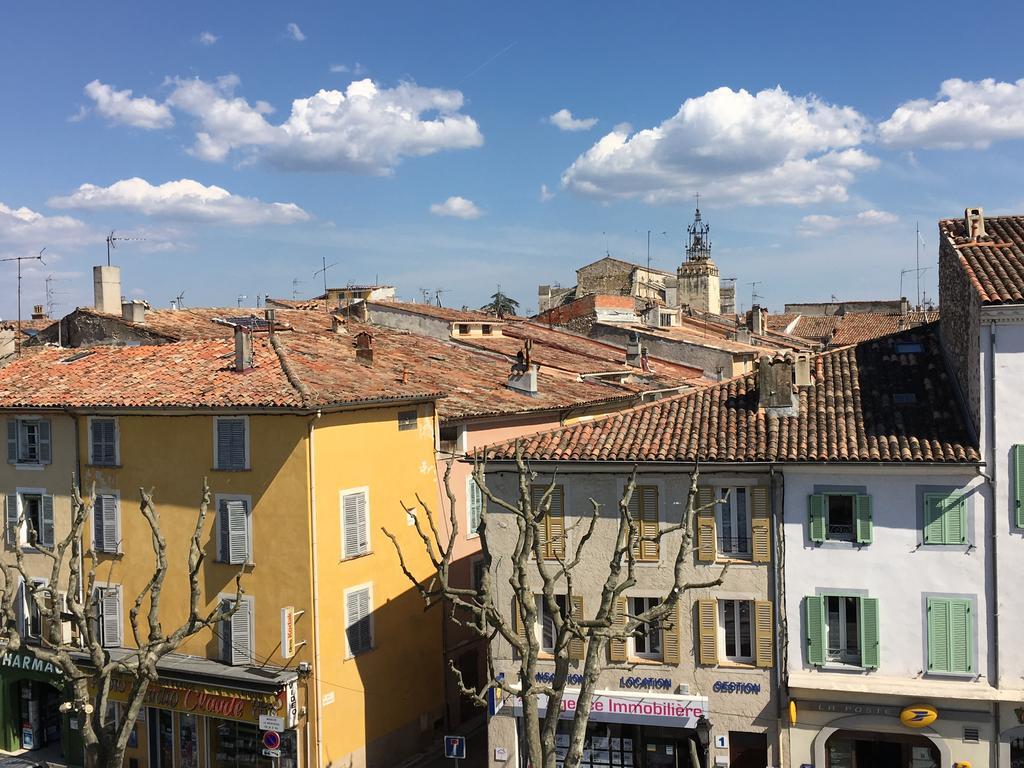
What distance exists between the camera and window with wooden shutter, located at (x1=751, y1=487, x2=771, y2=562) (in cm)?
2223

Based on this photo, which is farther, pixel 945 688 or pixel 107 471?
pixel 107 471

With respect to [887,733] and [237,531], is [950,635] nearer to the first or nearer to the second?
[887,733]

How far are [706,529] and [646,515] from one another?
53.0 inches

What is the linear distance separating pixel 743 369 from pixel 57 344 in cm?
3102

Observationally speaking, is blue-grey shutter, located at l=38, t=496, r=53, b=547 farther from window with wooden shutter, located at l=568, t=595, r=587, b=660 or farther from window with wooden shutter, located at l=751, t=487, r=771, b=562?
window with wooden shutter, located at l=751, t=487, r=771, b=562

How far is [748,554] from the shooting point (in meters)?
22.5

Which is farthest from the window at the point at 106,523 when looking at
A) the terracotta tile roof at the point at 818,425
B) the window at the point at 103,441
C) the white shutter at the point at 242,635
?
the terracotta tile roof at the point at 818,425

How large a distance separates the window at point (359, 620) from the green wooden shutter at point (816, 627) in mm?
11009

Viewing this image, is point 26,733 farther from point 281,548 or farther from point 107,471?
point 281,548

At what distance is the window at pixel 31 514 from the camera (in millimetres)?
29406

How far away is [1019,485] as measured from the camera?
68.2 feet

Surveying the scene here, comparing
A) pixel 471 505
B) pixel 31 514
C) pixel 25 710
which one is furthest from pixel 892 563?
pixel 25 710

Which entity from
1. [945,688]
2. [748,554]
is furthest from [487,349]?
[945,688]

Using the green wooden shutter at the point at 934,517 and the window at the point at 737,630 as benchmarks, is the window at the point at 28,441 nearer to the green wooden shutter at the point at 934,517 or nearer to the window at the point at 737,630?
the window at the point at 737,630
